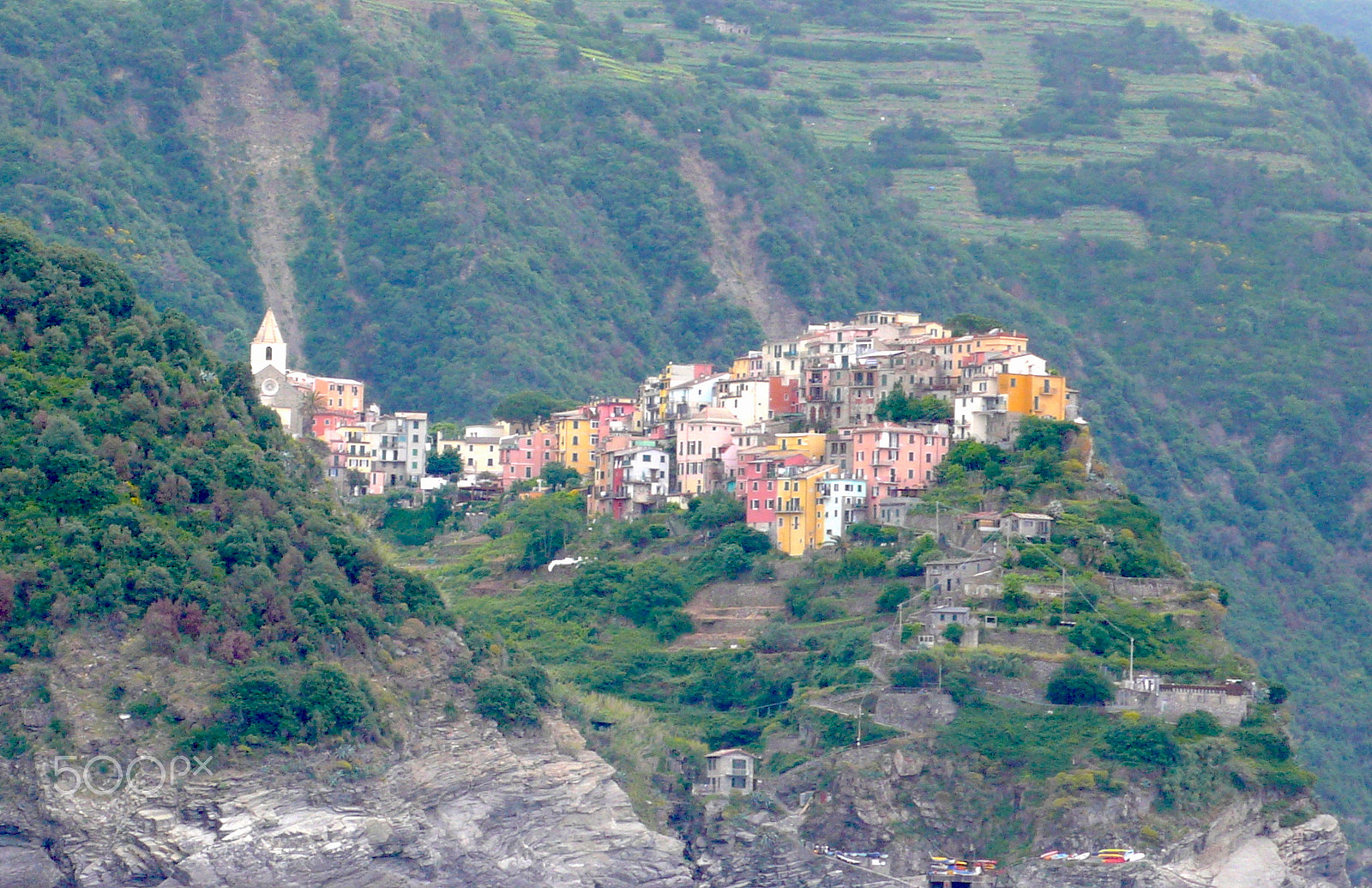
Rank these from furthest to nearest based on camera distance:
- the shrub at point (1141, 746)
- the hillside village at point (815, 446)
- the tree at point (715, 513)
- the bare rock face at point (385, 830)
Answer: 1. the tree at point (715, 513)
2. the hillside village at point (815, 446)
3. the shrub at point (1141, 746)
4. the bare rock face at point (385, 830)

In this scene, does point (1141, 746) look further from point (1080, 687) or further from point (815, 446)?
point (815, 446)

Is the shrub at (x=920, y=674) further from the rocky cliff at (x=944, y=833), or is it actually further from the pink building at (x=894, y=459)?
the pink building at (x=894, y=459)

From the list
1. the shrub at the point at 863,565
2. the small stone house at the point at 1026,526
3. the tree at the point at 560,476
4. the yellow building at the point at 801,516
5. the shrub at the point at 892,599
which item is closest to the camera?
the shrub at the point at 892,599

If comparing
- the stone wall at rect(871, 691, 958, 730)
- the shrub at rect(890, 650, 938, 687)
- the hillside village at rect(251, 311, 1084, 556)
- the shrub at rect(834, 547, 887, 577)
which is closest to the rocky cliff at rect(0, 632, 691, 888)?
the stone wall at rect(871, 691, 958, 730)

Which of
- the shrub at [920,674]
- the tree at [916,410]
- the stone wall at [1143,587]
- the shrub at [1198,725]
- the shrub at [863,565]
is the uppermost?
the tree at [916,410]

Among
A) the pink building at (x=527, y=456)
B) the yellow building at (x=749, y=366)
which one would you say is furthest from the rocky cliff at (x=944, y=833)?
the pink building at (x=527, y=456)
